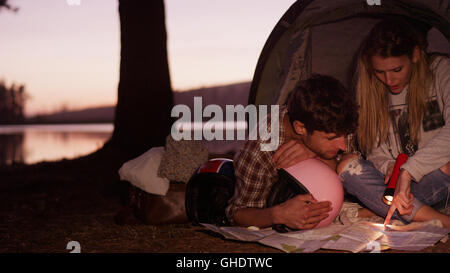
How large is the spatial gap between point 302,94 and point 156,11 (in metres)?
5.53

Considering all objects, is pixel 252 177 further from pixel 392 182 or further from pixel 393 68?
pixel 393 68

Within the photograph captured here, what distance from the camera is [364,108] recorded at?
159 inches

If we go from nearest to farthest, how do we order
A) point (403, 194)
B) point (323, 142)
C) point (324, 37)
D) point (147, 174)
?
point (403, 194) < point (323, 142) < point (147, 174) < point (324, 37)

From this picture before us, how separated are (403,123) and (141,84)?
205 inches

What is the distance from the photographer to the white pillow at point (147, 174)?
14.2 feet

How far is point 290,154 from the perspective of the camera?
370 centimetres

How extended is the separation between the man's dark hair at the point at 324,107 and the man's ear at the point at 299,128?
0.03 metres

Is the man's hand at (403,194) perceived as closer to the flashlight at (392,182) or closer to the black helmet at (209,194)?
the flashlight at (392,182)

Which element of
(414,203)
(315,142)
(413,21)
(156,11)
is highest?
(156,11)

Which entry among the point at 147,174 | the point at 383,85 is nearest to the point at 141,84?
the point at 147,174

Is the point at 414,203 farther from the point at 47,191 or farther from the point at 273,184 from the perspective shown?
the point at 47,191
